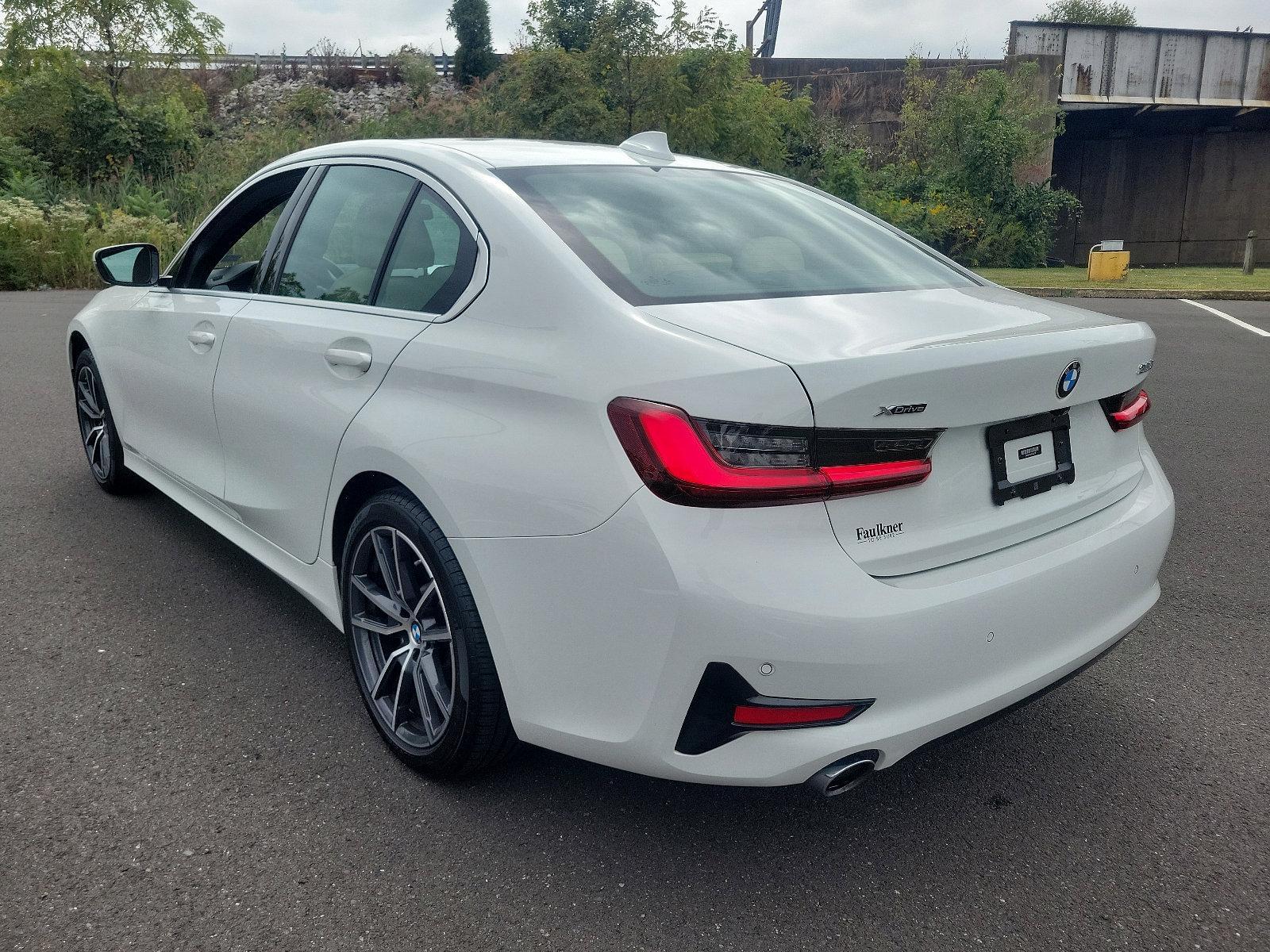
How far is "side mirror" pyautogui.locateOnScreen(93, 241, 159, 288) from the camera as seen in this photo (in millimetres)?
4062

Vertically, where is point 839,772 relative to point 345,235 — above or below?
below

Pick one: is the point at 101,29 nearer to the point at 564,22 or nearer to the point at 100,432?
the point at 564,22

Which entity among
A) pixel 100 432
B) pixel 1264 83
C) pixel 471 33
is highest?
pixel 471 33

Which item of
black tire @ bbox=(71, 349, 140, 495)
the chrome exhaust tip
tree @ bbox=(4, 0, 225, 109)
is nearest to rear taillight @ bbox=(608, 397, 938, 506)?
the chrome exhaust tip

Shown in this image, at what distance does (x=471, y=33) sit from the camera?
47.7 m

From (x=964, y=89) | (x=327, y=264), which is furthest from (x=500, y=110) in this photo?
(x=327, y=264)

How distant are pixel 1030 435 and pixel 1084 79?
29846 mm

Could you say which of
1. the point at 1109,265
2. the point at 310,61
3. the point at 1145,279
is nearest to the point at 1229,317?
the point at 1109,265

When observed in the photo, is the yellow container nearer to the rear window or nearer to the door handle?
the rear window

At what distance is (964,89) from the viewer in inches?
1049

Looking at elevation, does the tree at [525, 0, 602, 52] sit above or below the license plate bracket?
above

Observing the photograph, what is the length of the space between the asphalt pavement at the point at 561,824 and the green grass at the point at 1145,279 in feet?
54.3

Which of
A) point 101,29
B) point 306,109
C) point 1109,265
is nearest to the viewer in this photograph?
point 1109,265

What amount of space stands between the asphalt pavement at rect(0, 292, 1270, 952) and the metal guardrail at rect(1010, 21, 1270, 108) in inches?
1114
